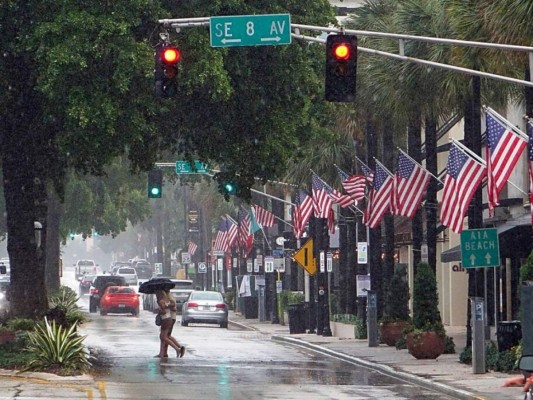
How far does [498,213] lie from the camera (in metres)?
42.1

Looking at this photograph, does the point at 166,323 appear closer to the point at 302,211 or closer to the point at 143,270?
the point at 302,211

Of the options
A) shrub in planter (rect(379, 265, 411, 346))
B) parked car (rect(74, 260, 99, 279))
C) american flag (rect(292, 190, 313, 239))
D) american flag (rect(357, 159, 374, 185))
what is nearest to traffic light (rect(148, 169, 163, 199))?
american flag (rect(292, 190, 313, 239))

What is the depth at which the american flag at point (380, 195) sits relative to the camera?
35.8 metres

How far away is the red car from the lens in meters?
64.5

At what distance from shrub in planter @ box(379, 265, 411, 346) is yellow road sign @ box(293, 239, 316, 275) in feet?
22.7

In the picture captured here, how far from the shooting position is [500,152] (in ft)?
82.3

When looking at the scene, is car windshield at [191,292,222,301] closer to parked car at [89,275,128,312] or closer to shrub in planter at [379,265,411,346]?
parked car at [89,275,128,312]

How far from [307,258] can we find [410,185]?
41.1 ft

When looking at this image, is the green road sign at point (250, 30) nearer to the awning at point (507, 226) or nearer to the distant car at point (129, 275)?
the awning at point (507, 226)

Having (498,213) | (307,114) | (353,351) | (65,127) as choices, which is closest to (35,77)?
(65,127)

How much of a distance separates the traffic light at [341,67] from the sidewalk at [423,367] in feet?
18.3

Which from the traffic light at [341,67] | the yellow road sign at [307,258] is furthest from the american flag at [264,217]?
the traffic light at [341,67]

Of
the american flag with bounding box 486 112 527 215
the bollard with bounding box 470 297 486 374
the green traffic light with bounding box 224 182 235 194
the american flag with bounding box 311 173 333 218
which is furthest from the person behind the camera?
the american flag with bounding box 311 173 333 218

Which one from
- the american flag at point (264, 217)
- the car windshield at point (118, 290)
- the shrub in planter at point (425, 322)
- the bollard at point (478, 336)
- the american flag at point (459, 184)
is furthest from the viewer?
the car windshield at point (118, 290)
